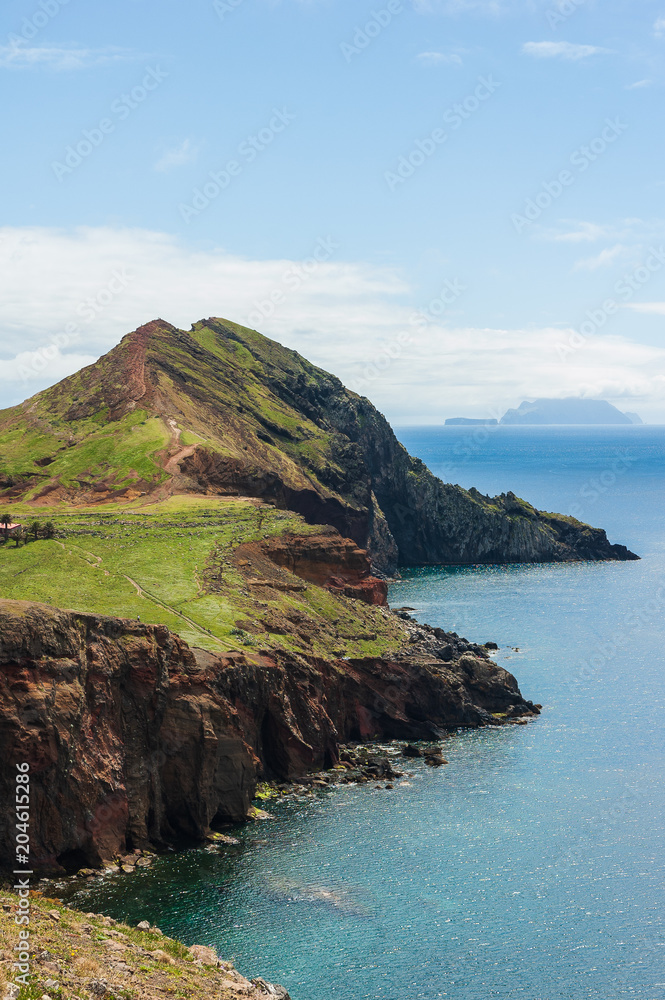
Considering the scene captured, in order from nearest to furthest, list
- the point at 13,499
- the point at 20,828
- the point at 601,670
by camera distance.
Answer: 1. the point at 20,828
2. the point at 601,670
3. the point at 13,499

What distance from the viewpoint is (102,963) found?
47.4 m

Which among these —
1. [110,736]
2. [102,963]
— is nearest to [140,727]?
[110,736]

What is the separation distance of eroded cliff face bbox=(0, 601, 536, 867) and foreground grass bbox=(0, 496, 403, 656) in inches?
237

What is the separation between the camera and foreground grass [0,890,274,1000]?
139 ft

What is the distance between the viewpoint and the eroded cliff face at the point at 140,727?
7294 cm

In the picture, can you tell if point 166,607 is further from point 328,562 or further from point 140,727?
point 328,562

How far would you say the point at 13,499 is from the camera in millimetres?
152000

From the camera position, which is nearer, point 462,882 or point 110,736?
point 462,882

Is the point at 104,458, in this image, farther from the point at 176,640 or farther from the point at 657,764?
the point at 657,764

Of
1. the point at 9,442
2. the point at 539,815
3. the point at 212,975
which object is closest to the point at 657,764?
the point at 539,815

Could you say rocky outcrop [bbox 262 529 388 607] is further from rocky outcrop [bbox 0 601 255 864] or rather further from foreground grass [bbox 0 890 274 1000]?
foreground grass [bbox 0 890 274 1000]

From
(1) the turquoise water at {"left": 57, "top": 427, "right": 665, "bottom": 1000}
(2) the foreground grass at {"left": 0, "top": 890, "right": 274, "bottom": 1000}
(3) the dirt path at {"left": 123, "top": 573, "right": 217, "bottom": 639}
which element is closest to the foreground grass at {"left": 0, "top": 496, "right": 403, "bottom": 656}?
(3) the dirt path at {"left": 123, "top": 573, "right": 217, "bottom": 639}

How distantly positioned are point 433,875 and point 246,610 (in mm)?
41181

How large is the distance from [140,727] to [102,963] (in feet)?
116
